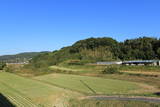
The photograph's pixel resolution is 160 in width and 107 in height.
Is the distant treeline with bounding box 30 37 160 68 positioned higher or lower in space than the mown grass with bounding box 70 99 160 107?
higher

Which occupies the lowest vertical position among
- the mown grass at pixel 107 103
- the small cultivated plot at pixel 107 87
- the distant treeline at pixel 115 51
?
the mown grass at pixel 107 103

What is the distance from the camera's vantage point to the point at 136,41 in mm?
105562

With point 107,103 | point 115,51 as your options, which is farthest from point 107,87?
point 115,51

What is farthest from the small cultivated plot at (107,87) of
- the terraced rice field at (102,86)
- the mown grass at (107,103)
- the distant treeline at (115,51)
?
the distant treeline at (115,51)

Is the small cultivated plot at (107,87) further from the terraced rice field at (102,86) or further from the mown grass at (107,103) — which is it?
the mown grass at (107,103)

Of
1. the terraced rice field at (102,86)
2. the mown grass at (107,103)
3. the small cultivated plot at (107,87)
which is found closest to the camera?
the mown grass at (107,103)

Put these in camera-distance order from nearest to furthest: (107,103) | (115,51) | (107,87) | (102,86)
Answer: (107,103)
(107,87)
(102,86)
(115,51)

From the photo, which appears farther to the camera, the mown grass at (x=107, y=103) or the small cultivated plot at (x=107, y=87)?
the small cultivated plot at (x=107, y=87)

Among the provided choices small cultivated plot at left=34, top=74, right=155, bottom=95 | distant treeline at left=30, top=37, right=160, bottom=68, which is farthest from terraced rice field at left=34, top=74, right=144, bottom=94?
distant treeline at left=30, top=37, right=160, bottom=68

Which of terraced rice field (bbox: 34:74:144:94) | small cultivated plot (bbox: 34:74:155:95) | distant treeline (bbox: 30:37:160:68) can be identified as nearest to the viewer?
small cultivated plot (bbox: 34:74:155:95)

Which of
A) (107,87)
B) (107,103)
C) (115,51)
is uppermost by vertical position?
(115,51)

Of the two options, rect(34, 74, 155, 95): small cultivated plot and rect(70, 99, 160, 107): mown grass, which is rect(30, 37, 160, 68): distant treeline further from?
rect(70, 99, 160, 107): mown grass

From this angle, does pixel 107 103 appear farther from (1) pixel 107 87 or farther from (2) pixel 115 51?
(2) pixel 115 51

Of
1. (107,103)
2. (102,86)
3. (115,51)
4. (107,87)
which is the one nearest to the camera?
(107,103)
